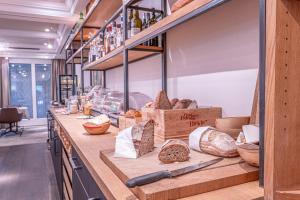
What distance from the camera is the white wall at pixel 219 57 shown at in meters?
1.07

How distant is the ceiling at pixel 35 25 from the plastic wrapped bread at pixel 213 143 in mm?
2819

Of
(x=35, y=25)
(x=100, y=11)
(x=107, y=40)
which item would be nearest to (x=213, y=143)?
(x=107, y=40)

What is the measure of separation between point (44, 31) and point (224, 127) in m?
5.66

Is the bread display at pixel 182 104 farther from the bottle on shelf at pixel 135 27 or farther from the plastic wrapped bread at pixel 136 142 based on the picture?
the bottle on shelf at pixel 135 27

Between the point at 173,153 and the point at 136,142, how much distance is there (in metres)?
0.16

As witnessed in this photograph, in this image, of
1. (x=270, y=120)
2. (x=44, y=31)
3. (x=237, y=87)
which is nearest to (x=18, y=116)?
(x=44, y=31)

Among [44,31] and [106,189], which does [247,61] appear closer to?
[106,189]

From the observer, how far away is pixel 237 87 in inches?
44.7

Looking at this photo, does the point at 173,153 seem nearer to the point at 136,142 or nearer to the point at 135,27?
the point at 136,142

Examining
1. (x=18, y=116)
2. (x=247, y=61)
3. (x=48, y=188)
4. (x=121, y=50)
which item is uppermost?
(x=121, y=50)

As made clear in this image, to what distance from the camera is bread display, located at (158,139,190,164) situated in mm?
770

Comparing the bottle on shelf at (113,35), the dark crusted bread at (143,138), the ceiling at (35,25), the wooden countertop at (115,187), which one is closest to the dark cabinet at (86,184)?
the wooden countertop at (115,187)

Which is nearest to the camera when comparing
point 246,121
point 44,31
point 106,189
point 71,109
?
point 106,189

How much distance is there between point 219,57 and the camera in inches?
49.0
